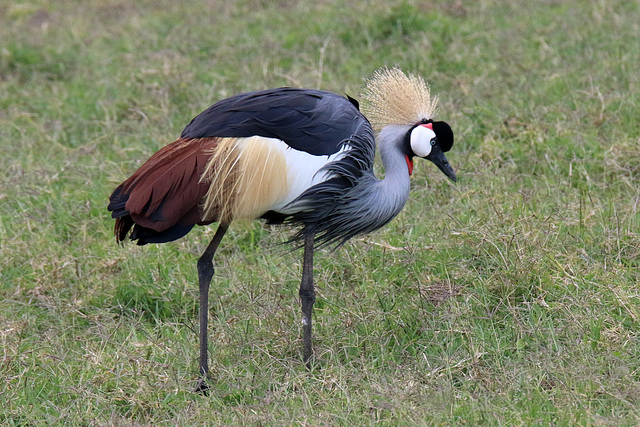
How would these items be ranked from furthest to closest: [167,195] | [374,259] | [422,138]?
1. [374,259]
2. [422,138]
3. [167,195]

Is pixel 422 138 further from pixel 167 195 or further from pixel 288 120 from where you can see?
pixel 167 195

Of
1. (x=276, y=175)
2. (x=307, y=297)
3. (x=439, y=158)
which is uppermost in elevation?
(x=276, y=175)

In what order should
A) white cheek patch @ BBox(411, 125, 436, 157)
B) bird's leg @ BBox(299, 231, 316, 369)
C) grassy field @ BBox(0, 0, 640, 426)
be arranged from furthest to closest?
white cheek patch @ BBox(411, 125, 436, 157)
bird's leg @ BBox(299, 231, 316, 369)
grassy field @ BBox(0, 0, 640, 426)

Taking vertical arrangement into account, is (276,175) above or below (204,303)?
above

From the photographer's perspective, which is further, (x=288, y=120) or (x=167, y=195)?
(x=288, y=120)

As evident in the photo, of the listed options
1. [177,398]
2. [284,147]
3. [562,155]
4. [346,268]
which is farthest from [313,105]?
[562,155]

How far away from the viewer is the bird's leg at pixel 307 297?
3668mm

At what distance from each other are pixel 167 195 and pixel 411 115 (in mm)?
1188

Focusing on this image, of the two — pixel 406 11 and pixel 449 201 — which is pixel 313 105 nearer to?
pixel 449 201

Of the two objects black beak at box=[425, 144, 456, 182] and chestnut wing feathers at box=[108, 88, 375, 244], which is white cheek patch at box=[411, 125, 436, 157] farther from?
chestnut wing feathers at box=[108, 88, 375, 244]

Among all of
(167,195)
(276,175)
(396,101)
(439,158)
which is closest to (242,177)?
(276,175)

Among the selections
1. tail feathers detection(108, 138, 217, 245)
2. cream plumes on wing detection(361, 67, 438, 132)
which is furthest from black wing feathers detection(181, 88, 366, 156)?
cream plumes on wing detection(361, 67, 438, 132)

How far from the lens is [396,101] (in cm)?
386

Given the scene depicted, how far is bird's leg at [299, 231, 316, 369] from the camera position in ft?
12.0
